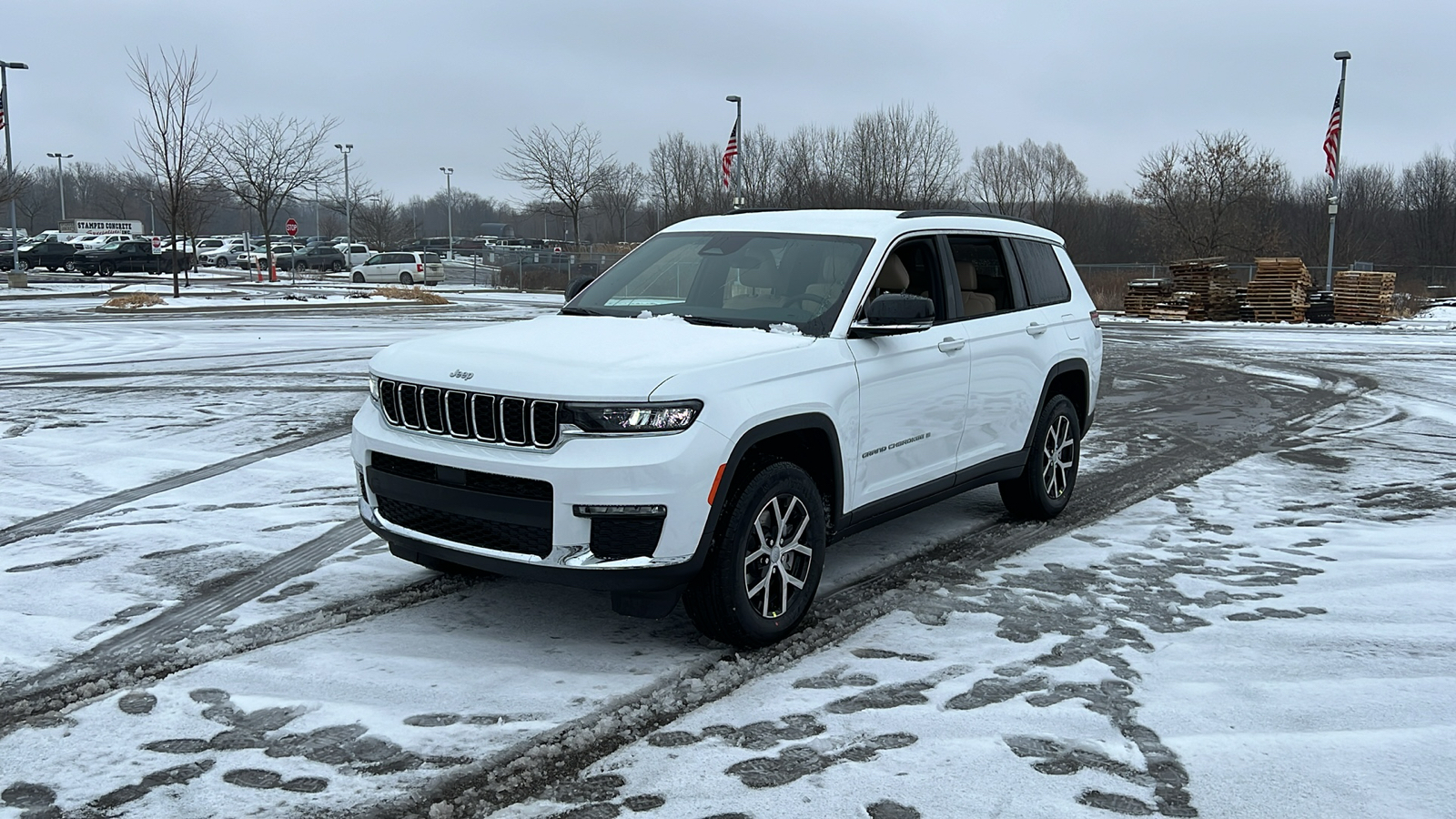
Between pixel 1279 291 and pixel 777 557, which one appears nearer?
pixel 777 557

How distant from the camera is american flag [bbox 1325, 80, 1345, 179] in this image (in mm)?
32438

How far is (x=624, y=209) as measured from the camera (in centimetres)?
7306

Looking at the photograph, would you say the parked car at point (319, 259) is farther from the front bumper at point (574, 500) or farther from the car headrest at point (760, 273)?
the front bumper at point (574, 500)

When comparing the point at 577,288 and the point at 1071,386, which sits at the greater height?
the point at 577,288

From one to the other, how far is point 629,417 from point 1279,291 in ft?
99.5

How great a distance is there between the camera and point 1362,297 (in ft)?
98.5

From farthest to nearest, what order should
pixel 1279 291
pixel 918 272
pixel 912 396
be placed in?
pixel 1279 291 → pixel 918 272 → pixel 912 396

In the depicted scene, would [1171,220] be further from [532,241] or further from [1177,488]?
[532,241]

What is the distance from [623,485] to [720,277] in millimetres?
1885

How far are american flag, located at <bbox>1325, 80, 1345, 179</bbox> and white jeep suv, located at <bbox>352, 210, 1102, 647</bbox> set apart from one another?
101 feet

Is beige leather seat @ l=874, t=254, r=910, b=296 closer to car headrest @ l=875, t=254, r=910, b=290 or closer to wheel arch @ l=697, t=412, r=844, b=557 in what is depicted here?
car headrest @ l=875, t=254, r=910, b=290

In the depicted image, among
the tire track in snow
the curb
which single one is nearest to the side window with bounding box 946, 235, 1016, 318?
the tire track in snow

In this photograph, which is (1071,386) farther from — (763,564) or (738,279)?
(763,564)

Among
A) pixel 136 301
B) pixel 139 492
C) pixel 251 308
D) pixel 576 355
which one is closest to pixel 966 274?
pixel 576 355
